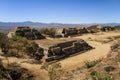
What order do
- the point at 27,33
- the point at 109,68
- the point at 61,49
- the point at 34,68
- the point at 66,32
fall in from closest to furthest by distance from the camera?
the point at 109,68
the point at 34,68
the point at 61,49
the point at 27,33
the point at 66,32

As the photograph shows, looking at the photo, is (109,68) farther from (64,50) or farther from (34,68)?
(64,50)

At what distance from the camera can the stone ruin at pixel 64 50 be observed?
34.9m

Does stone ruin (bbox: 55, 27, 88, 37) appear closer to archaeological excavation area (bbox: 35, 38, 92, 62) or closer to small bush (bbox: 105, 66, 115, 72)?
archaeological excavation area (bbox: 35, 38, 92, 62)

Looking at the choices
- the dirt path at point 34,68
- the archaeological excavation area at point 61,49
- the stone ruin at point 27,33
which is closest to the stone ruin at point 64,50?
the archaeological excavation area at point 61,49

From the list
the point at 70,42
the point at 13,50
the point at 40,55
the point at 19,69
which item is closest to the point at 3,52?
the point at 13,50

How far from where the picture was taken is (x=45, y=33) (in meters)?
61.5

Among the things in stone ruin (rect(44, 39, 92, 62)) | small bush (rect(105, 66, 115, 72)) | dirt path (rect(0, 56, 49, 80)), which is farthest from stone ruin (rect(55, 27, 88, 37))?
small bush (rect(105, 66, 115, 72))

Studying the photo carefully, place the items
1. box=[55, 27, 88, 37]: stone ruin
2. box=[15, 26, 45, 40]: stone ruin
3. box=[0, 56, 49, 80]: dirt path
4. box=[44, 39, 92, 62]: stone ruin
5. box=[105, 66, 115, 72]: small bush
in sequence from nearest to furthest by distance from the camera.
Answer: box=[105, 66, 115, 72]: small bush, box=[0, 56, 49, 80]: dirt path, box=[44, 39, 92, 62]: stone ruin, box=[15, 26, 45, 40]: stone ruin, box=[55, 27, 88, 37]: stone ruin

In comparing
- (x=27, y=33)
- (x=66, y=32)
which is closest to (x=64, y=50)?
(x=27, y=33)

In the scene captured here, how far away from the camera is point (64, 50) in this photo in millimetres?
38062

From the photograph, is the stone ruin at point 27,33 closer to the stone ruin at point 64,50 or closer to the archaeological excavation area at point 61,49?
the archaeological excavation area at point 61,49

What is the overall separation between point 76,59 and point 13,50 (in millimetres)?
9886

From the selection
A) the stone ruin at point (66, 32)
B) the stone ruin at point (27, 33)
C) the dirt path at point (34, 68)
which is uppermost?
the stone ruin at point (27, 33)

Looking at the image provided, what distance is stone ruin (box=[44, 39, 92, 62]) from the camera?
34906 mm
